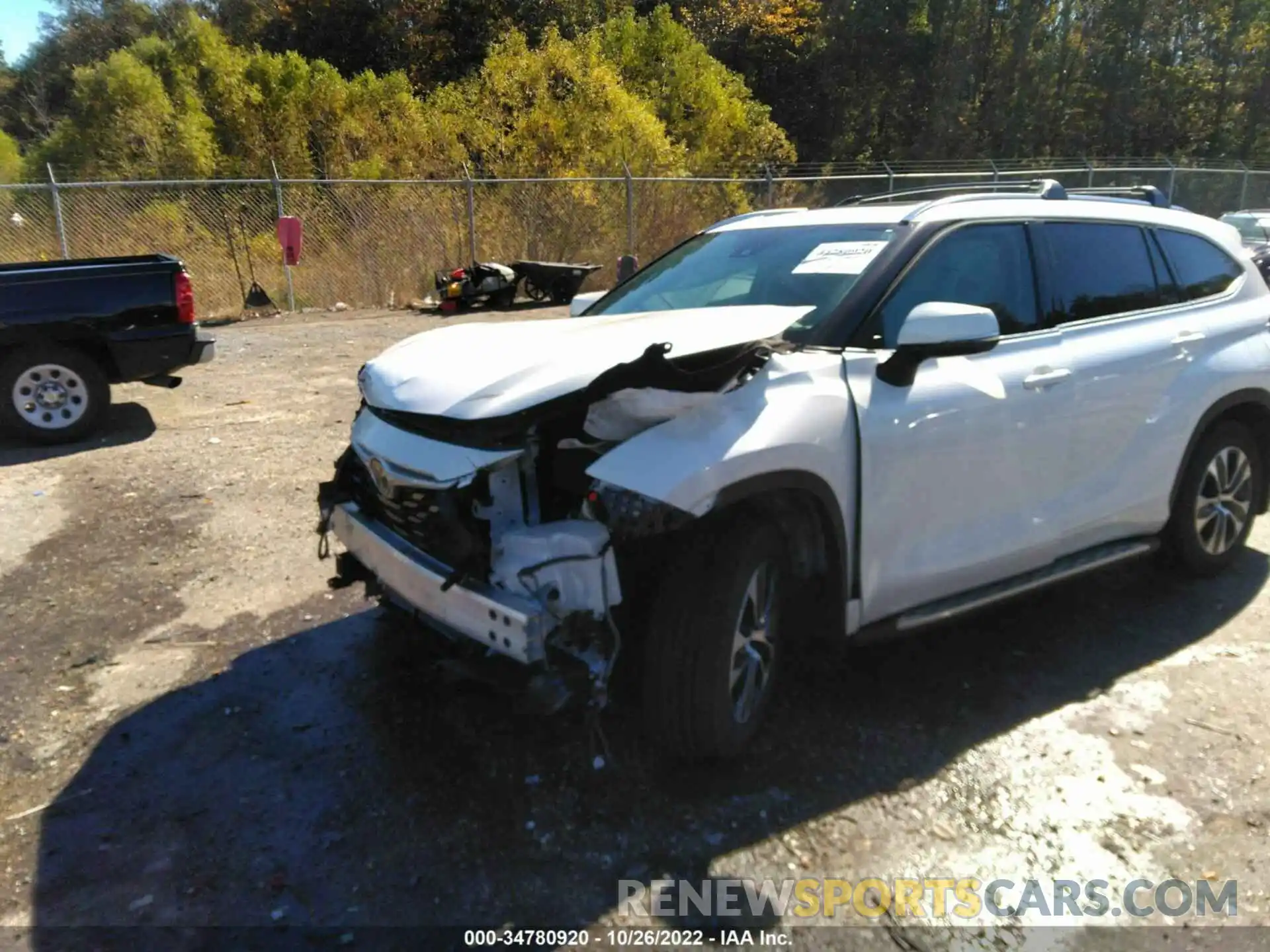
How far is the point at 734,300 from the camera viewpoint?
3.92m

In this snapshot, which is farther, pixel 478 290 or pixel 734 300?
pixel 478 290

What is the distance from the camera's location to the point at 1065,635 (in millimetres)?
4270

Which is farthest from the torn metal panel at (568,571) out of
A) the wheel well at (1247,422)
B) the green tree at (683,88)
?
the green tree at (683,88)

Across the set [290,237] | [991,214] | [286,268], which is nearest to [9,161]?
[286,268]

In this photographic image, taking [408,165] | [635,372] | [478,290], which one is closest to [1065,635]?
[635,372]

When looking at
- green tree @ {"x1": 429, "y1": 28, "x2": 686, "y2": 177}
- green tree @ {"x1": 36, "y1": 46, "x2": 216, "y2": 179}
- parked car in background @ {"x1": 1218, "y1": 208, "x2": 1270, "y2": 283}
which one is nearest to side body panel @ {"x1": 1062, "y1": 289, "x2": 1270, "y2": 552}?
parked car in background @ {"x1": 1218, "y1": 208, "x2": 1270, "y2": 283}

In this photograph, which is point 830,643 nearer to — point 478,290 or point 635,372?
point 635,372

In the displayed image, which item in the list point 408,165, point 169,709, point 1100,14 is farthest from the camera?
point 1100,14

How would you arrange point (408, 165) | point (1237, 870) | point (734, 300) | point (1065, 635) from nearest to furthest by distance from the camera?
point (1237, 870)
point (734, 300)
point (1065, 635)
point (408, 165)

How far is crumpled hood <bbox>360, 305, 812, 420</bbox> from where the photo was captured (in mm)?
2887

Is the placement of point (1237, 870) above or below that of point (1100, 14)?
below

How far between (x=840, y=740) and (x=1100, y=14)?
39.2 metres

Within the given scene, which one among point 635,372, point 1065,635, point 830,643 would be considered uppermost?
point 635,372

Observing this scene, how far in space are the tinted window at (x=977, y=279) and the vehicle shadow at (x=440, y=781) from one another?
1.33 metres
